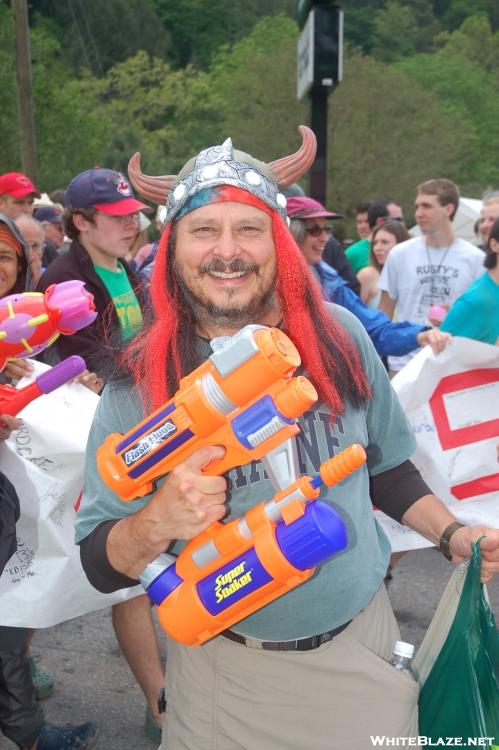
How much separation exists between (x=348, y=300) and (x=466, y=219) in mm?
17768

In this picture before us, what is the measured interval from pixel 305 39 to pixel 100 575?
7.10 meters

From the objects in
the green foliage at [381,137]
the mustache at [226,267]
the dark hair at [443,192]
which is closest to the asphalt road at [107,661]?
the mustache at [226,267]

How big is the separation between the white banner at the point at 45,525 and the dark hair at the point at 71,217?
1040mm

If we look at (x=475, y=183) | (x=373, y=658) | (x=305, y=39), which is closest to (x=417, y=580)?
(x=373, y=658)

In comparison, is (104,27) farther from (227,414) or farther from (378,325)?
(227,414)

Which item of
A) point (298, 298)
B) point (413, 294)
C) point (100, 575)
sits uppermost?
point (298, 298)

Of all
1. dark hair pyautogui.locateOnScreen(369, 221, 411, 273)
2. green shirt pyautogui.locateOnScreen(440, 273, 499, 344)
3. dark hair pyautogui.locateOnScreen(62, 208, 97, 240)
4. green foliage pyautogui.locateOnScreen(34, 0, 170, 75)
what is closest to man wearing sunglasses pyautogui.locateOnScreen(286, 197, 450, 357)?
green shirt pyautogui.locateOnScreen(440, 273, 499, 344)

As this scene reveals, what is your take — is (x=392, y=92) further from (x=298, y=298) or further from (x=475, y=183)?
(x=298, y=298)

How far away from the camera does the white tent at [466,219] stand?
745 inches

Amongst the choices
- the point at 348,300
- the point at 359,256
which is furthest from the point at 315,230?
the point at 359,256

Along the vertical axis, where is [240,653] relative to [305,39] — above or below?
below

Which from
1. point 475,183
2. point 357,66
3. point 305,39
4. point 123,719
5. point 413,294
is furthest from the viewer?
point 475,183

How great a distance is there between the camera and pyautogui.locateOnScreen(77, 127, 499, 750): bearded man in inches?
74.7

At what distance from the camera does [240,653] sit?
76.0 inches
